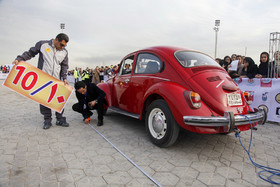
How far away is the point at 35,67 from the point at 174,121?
3.20 m

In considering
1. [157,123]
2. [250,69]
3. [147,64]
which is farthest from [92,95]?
[250,69]

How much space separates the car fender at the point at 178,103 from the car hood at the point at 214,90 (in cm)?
14

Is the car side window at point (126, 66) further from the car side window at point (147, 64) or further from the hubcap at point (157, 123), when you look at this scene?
the hubcap at point (157, 123)

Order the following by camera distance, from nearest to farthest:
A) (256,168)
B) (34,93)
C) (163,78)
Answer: (256,168) → (163,78) → (34,93)

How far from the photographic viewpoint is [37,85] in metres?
3.99

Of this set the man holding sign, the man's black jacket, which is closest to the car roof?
the man's black jacket

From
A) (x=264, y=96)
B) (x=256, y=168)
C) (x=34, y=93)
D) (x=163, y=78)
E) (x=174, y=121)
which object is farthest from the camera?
(x=264, y=96)

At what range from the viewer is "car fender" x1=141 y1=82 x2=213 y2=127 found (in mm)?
2633

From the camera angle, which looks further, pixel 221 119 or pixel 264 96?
pixel 264 96

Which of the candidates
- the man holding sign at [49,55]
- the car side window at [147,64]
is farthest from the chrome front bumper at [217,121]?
the man holding sign at [49,55]

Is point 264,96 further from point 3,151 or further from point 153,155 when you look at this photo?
point 3,151

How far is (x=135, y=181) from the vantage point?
219 centimetres

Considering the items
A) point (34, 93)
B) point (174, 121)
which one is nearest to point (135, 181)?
point (174, 121)

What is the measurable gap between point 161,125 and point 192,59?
1353 millimetres
